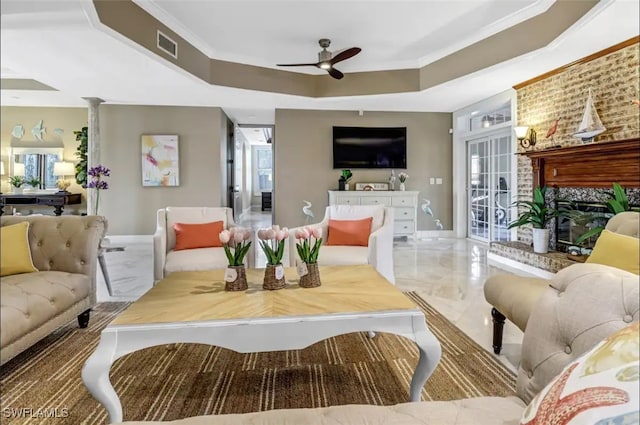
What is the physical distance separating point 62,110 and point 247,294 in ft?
3.34

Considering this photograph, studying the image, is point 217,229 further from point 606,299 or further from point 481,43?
point 481,43

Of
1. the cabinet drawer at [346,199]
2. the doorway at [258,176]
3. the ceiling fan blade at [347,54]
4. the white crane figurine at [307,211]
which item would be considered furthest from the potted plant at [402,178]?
the doorway at [258,176]

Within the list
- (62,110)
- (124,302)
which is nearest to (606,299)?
(62,110)

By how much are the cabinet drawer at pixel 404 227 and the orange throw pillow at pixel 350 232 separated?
3.18 metres

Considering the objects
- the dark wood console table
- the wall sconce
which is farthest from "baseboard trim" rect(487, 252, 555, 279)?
the dark wood console table

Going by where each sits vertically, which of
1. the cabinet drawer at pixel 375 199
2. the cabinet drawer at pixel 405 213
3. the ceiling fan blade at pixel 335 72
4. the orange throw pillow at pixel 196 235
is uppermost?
the ceiling fan blade at pixel 335 72

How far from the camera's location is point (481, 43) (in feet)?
14.8

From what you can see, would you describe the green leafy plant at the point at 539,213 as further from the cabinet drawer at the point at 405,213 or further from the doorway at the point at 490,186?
the cabinet drawer at the point at 405,213

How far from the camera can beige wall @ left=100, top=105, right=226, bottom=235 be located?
6250mm

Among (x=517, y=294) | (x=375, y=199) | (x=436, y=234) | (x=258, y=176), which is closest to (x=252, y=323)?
(x=517, y=294)

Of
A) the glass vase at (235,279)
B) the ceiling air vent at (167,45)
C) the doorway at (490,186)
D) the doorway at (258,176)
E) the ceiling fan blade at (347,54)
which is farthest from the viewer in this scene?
the doorway at (258,176)

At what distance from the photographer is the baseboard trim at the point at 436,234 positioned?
698 centimetres

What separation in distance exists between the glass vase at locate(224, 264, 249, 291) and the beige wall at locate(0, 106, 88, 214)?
2.53 feet

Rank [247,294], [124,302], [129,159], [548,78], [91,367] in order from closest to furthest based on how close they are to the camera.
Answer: [91,367], [247,294], [124,302], [548,78], [129,159]
